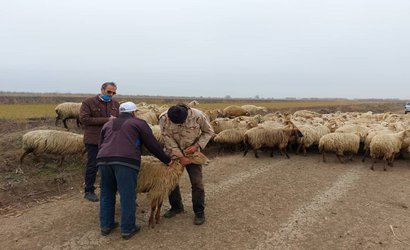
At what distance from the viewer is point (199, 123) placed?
6.00 metres

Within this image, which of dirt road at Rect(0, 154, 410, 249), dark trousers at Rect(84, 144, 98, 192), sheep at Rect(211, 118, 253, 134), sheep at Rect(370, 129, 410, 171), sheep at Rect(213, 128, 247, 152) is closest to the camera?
dirt road at Rect(0, 154, 410, 249)

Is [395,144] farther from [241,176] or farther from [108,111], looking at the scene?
[108,111]

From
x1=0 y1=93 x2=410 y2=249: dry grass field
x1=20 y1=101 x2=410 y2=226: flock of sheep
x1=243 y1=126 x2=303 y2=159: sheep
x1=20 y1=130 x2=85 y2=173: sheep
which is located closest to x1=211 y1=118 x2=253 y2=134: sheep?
x1=20 y1=101 x2=410 y2=226: flock of sheep

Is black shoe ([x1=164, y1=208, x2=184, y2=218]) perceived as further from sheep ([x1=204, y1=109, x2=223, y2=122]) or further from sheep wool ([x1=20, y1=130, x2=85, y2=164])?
sheep ([x1=204, y1=109, x2=223, y2=122])

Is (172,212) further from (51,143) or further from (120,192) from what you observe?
(51,143)

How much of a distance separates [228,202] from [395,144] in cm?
670

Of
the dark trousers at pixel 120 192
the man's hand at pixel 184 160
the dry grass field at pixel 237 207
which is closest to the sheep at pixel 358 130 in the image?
the dry grass field at pixel 237 207

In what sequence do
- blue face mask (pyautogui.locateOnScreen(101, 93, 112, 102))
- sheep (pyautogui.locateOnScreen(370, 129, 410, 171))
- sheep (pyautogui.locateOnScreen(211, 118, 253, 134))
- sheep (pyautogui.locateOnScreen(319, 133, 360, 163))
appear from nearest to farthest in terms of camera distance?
1. blue face mask (pyautogui.locateOnScreen(101, 93, 112, 102))
2. sheep (pyautogui.locateOnScreen(370, 129, 410, 171))
3. sheep (pyautogui.locateOnScreen(319, 133, 360, 163))
4. sheep (pyautogui.locateOnScreen(211, 118, 253, 134))

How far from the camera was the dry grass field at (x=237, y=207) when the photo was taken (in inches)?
209

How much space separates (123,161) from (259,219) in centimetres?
280

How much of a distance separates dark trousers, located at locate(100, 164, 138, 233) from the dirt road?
265mm

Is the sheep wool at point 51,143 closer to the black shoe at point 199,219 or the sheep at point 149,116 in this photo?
the black shoe at point 199,219

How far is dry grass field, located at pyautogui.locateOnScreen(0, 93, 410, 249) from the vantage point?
17.4 feet

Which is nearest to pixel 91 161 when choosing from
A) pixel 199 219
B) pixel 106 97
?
pixel 106 97
